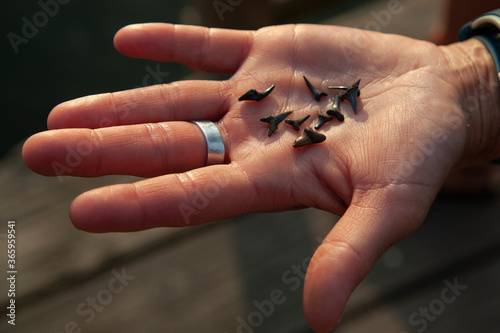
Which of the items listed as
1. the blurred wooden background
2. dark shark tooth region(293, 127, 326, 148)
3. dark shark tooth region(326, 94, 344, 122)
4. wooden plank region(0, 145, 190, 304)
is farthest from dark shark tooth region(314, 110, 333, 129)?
wooden plank region(0, 145, 190, 304)

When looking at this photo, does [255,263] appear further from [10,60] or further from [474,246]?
[10,60]

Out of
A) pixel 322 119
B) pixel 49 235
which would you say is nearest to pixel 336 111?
pixel 322 119

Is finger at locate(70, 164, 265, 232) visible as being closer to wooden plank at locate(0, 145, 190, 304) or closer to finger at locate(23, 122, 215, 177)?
finger at locate(23, 122, 215, 177)


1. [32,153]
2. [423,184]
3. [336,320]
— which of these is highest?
[32,153]

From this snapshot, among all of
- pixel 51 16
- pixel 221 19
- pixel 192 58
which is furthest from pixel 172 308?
pixel 51 16

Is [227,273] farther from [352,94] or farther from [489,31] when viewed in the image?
[489,31]
